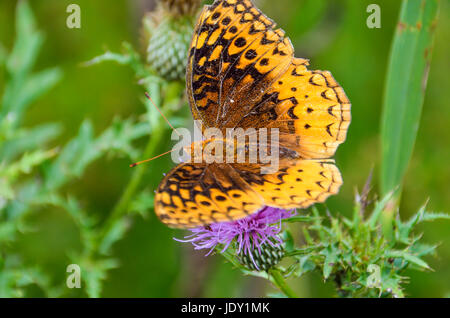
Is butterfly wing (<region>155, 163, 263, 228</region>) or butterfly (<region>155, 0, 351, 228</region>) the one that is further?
butterfly (<region>155, 0, 351, 228</region>)

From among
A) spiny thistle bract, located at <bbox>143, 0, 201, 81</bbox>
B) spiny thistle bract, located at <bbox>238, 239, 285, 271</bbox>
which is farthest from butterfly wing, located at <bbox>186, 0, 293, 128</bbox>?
spiny thistle bract, located at <bbox>238, 239, 285, 271</bbox>

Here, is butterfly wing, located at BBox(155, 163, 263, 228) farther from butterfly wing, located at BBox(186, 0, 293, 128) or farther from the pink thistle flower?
butterfly wing, located at BBox(186, 0, 293, 128)

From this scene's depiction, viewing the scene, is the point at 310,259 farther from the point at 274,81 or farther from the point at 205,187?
the point at 274,81

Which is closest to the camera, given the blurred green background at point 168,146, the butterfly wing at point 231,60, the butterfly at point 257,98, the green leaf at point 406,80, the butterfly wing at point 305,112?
the butterfly at point 257,98

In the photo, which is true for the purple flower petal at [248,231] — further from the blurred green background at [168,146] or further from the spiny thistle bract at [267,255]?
the blurred green background at [168,146]

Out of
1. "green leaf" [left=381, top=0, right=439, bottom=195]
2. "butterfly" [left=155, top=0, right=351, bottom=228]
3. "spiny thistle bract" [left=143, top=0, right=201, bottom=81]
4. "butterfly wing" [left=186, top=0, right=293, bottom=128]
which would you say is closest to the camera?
"butterfly" [left=155, top=0, right=351, bottom=228]

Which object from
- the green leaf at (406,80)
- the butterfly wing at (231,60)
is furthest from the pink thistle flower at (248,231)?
the green leaf at (406,80)
